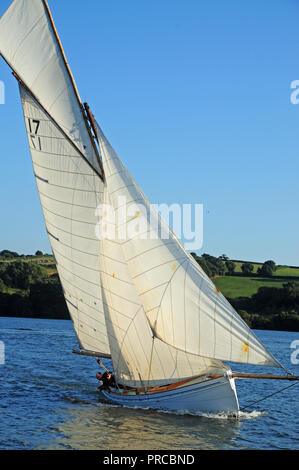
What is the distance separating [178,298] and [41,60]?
42.7 feet

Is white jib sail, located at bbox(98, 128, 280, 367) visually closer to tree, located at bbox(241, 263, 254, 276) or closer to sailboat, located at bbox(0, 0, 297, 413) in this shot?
sailboat, located at bbox(0, 0, 297, 413)

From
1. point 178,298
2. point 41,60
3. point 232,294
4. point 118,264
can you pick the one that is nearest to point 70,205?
point 118,264

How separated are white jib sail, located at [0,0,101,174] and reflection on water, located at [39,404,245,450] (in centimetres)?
1241

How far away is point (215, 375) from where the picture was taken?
2434 centimetres

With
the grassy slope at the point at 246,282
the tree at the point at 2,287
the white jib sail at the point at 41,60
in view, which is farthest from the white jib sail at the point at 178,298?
the tree at the point at 2,287

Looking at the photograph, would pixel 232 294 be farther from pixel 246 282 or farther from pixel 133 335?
pixel 133 335

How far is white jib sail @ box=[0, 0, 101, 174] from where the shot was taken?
87.0ft

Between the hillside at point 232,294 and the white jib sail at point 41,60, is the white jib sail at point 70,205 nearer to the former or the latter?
the white jib sail at point 41,60

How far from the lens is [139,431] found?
22.2 metres

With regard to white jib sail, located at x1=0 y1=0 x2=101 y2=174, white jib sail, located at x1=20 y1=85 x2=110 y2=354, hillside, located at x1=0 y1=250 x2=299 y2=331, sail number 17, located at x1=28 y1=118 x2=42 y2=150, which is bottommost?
hillside, located at x1=0 y1=250 x2=299 y2=331

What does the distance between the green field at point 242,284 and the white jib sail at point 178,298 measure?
294ft

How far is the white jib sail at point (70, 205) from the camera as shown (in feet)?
86.0

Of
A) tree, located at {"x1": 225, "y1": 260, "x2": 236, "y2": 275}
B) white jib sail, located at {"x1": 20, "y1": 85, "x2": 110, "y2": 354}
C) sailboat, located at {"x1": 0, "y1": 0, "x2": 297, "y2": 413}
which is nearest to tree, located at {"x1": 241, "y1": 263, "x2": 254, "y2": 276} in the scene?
tree, located at {"x1": 225, "y1": 260, "x2": 236, "y2": 275}
